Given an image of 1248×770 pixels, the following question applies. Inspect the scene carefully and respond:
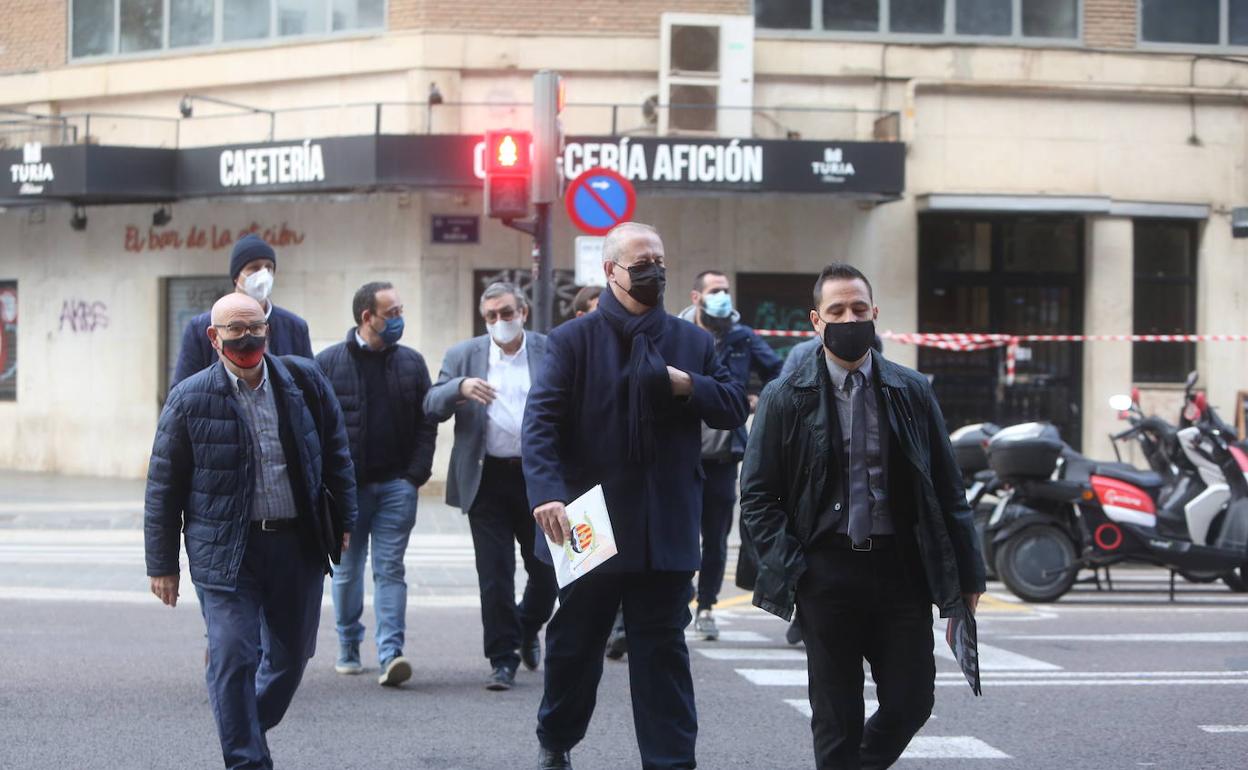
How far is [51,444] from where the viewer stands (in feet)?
71.5

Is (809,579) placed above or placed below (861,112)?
below

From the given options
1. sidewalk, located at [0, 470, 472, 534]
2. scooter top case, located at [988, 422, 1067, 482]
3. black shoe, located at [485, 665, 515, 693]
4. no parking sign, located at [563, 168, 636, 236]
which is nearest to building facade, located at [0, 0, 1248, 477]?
sidewalk, located at [0, 470, 472, 534]

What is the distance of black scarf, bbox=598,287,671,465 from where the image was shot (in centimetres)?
571

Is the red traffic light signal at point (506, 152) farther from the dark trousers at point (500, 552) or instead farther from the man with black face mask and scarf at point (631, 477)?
the man with black face mask and scarf at point (631, 477)

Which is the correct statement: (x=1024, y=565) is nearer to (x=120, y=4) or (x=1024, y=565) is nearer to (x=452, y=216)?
(x=452, y=216)

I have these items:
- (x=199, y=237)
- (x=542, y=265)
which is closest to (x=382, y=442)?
(x=542, y=265)

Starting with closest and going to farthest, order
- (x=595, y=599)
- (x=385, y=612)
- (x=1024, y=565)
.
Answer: (x=595, y=599), (x=385, y=612), (x=1024, y=565)

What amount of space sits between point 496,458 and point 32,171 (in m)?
13.9

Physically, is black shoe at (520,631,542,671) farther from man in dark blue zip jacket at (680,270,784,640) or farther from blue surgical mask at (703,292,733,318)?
blue surgical mask at (703,292,733,318)

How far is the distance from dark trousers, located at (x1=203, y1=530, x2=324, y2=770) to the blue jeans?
77.6 inches

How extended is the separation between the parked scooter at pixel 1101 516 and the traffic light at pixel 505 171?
170 inches

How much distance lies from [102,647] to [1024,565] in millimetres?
6046

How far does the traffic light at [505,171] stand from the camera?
1356cm

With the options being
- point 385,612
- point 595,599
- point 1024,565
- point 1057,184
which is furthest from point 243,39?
point 595,599
